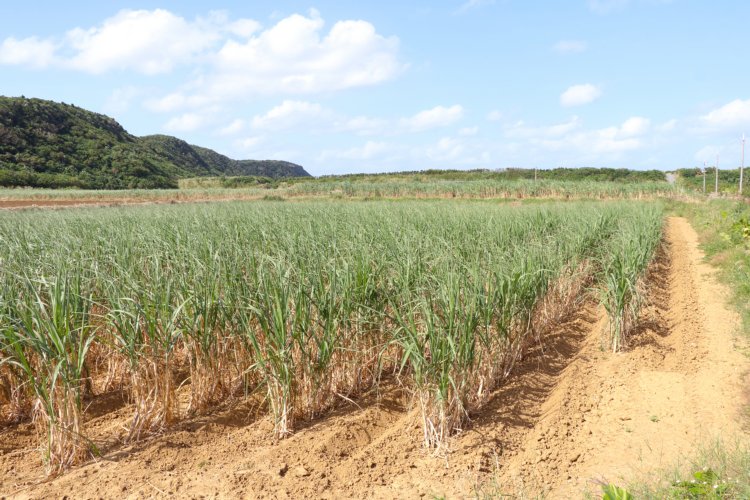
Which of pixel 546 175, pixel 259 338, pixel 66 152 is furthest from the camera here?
pixel 66 152

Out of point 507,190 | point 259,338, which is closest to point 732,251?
point 259,338

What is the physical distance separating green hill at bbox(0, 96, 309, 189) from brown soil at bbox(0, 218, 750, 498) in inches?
1795

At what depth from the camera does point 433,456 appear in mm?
2887

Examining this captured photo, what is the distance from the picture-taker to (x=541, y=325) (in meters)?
4.99

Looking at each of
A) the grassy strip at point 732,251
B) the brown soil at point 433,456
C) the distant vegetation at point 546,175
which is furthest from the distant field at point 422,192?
the brown soil at point 433,456

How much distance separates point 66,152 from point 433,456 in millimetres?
58141

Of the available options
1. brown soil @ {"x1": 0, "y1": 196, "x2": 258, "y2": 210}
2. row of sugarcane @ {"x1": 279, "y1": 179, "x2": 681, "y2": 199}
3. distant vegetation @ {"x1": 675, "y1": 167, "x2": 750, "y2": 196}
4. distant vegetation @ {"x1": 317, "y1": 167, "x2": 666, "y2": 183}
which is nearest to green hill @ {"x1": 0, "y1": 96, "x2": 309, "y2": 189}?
brown soil @ {"x1": 0, "y1": 196, "x2": 258, "y2": 210}

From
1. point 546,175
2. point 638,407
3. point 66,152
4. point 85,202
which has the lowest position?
point 638,407

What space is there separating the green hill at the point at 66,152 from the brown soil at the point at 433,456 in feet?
150

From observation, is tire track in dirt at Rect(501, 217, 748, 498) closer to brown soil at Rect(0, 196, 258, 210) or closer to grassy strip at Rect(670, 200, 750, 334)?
grassy strip at Rect(670, 200, 750, 334)

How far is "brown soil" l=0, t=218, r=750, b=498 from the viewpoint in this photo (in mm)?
2674

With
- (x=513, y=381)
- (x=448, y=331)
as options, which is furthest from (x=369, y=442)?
(x=513, y=381)

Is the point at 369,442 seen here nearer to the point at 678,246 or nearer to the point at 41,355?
the point at 41,355

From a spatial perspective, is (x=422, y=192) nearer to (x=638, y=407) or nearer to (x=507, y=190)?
(x=507, y=190)
